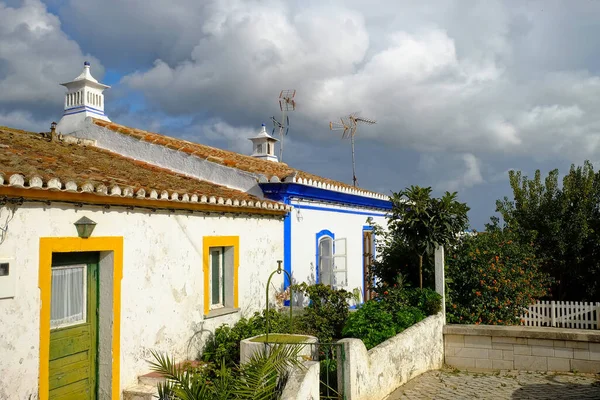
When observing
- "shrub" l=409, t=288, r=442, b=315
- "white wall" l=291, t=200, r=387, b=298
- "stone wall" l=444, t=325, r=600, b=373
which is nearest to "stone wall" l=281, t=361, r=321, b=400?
"shrub" l=409, t=288, r=442, b=315

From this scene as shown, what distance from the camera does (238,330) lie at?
8188 mm

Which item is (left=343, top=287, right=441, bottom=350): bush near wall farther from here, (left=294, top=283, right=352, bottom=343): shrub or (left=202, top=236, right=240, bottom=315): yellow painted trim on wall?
(left=202, top=236, right=240, bottom=315): yellow painted trim on wall

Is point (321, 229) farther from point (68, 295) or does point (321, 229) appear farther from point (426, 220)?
point (68, 295)

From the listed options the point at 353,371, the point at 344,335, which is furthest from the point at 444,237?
the point at 353,371

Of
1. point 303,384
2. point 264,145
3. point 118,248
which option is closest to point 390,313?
point 303,384

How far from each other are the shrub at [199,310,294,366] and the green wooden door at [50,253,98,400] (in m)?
1.82

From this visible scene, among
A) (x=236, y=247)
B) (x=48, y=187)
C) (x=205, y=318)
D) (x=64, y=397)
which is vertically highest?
(x=48, y=187)

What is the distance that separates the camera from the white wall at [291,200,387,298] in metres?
11.0

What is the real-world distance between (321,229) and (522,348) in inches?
185

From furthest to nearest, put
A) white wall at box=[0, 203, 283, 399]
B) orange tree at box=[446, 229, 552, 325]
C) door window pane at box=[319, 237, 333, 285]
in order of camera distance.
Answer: door window pane at box=[319, 237, 333, 285] → orange tree at box=[446, 229, 552, 325] → white wall at box=[0, 203, 283, 399]

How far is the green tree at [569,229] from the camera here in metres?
14.6

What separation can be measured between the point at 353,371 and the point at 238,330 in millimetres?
2447

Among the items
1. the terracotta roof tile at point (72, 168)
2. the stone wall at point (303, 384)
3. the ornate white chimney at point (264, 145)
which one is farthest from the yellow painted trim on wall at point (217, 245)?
the ornate white chimney at point (264, 145)

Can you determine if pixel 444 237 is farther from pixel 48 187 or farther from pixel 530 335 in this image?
pixel 48 187
